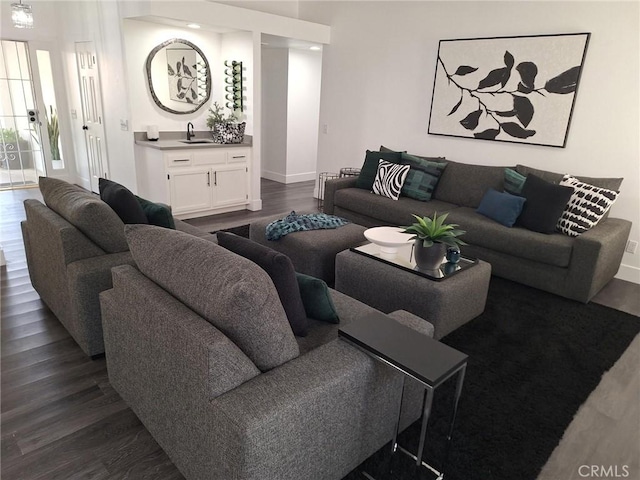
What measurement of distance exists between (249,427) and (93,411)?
125 centimetres

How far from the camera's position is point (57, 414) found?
198cm

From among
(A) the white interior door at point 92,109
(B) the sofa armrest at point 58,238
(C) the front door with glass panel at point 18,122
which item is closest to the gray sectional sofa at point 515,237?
(B) the sofa armrest at point 58,238

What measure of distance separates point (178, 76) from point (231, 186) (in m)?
1.56

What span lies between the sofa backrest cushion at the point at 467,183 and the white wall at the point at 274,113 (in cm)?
346

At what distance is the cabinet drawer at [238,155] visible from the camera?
5.22 meters

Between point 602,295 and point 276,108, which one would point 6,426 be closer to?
point 602,295

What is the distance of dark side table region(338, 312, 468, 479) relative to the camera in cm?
134

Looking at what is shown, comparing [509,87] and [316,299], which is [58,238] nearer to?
[316,299]

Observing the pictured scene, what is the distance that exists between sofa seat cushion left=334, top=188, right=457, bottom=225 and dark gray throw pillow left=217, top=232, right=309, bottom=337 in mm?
2672

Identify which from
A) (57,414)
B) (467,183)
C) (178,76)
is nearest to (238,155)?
(178,76)

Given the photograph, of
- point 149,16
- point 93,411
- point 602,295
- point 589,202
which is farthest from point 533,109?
point 93,411

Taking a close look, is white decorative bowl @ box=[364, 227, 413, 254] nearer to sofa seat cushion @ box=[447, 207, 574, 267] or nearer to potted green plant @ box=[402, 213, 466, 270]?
potted green plant @ box=[402, 213, 466, 270]

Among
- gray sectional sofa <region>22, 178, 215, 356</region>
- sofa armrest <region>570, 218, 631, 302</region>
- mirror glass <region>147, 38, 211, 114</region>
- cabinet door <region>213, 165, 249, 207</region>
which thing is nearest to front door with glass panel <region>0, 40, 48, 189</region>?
mirror glass <region>147, 38, 211, 114</region>

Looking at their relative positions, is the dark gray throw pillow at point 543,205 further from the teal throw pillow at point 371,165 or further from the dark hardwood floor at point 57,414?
the dark hardwood floor at point 57,414
